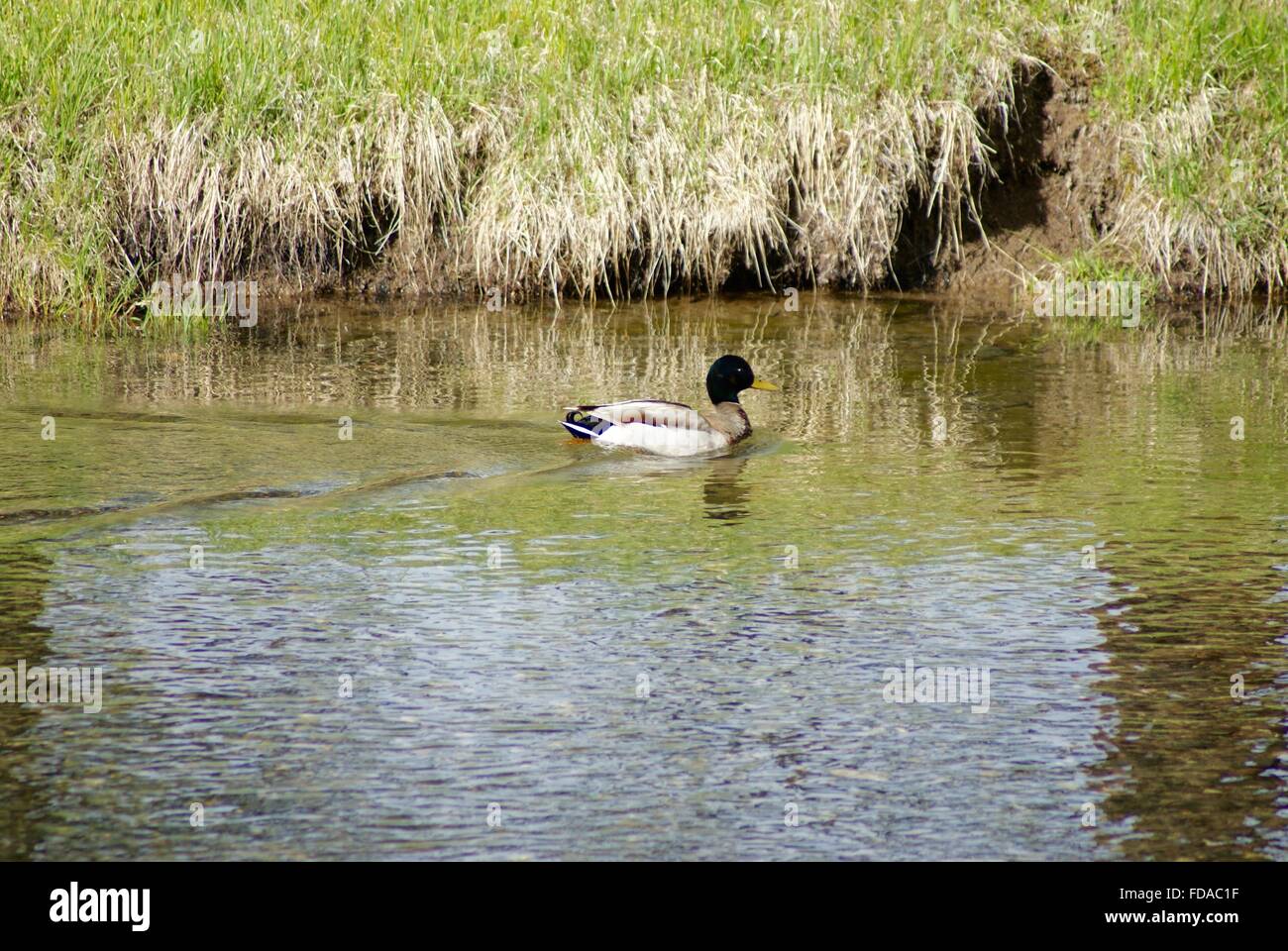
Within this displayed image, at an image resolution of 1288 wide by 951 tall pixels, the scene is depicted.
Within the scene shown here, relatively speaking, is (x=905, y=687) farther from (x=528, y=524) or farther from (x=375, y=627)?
(x=528, y=524)

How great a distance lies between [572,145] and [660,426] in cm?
414

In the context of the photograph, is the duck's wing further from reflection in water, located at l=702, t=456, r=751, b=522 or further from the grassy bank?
the grassy bank

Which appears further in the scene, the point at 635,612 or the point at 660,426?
the point at 660,426

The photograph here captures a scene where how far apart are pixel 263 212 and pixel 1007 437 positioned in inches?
244

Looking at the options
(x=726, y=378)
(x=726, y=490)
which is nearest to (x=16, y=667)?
(x=726, y=490)

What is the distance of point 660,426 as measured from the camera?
28.4 ft

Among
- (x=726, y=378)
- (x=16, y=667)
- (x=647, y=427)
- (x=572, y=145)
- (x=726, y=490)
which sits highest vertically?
(x=572, y=145)

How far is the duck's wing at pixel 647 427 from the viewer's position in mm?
8562

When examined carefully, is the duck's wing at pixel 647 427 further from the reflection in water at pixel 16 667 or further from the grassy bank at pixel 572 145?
the grassy bank at pixel 572 145

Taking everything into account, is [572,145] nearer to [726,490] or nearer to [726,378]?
[726,378]

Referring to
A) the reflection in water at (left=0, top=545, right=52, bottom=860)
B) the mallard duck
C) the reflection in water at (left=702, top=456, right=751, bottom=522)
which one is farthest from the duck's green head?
the reflection in water at (left=0, top=545, right=52, bottom=860)

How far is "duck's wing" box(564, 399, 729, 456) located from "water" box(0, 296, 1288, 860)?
106 millimetres

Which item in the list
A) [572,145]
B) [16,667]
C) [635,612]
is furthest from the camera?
[572,145]

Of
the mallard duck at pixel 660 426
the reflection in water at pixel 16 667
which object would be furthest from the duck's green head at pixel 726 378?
the reflection in water at pixel 16 667
